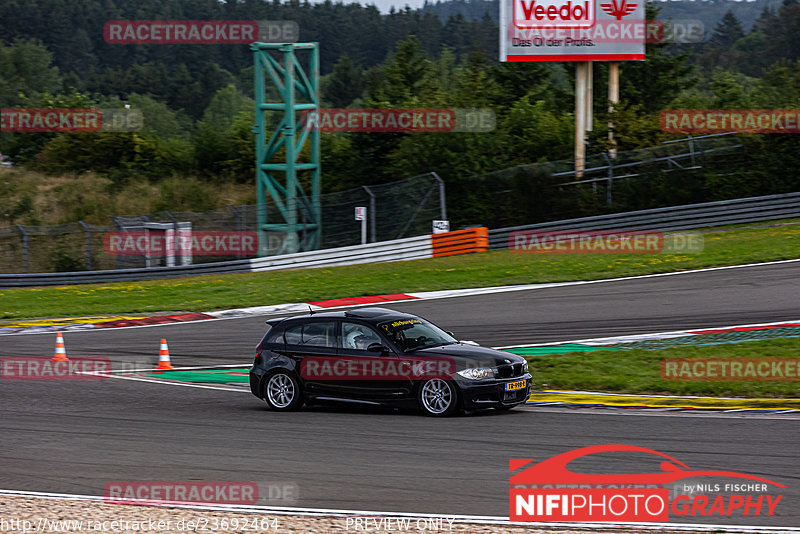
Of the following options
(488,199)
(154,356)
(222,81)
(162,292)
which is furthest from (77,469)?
(222,81)

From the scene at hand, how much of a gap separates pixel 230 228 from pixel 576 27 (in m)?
14.3

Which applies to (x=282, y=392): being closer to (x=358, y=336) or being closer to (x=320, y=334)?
(x=320, y=334)

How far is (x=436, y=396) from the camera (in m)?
11.8

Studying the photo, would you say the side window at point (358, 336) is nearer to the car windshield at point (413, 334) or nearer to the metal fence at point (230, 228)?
the car windshield at point (413, 334)

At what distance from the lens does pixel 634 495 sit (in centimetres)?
773

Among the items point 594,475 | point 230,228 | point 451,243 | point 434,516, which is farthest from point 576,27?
point 434,516

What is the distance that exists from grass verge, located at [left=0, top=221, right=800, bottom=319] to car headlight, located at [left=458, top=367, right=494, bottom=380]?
12.7 metres

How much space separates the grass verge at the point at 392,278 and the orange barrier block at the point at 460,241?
0.69m

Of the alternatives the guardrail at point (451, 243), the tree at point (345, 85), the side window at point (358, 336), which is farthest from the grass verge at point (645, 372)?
the tree at point (345, 85)

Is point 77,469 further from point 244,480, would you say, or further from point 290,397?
point 290,397

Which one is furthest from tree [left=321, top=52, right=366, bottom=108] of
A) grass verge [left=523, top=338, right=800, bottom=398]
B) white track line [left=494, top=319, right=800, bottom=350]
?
grass verge [left=523, top=338, right=800, bottom=398]

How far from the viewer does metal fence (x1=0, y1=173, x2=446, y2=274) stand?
3177 cm

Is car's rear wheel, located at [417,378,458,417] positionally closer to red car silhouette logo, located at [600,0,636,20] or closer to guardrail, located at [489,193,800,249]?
guardrail, located at [489,193,800,249]

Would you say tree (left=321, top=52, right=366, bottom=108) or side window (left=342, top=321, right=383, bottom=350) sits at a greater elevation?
tree (left=321, top=52, right=366, bottom=108)
